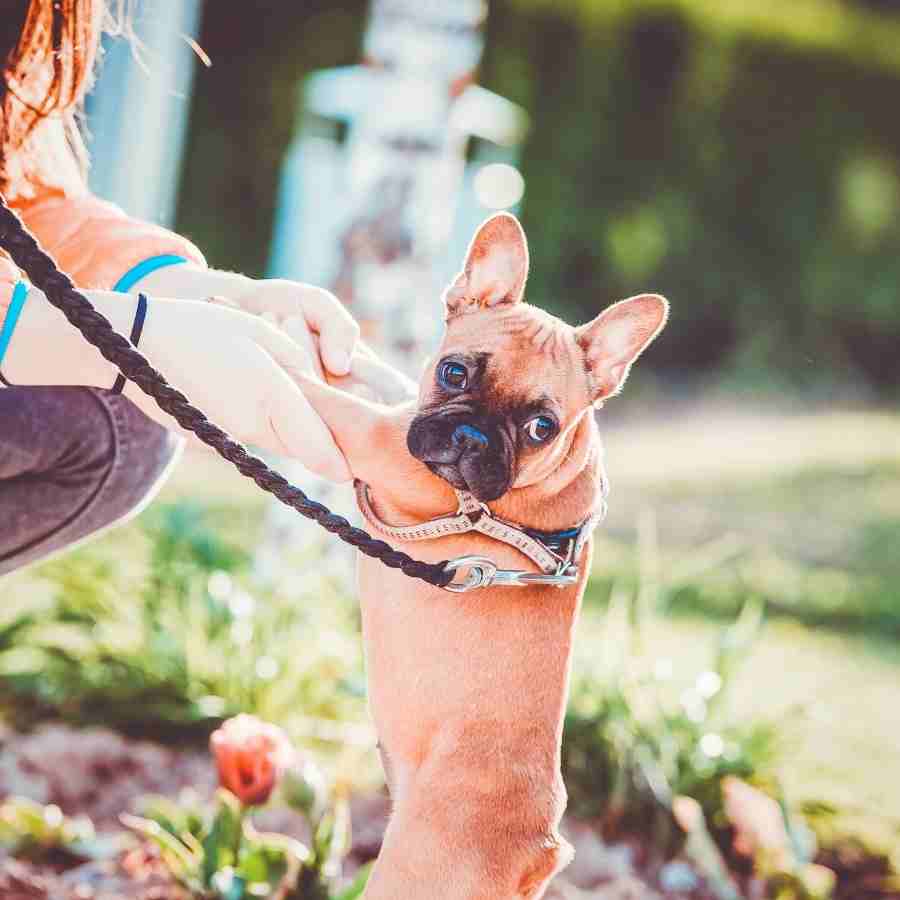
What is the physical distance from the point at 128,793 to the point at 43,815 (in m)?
0.44

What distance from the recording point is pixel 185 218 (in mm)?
10375

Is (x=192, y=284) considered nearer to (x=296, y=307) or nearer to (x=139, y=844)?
(x=296, y=307)

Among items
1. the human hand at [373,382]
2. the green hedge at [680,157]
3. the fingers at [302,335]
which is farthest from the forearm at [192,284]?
the green hedge at [680,157]

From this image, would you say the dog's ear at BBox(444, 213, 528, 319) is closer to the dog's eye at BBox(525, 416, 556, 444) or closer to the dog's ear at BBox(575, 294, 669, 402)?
the dog's ear at BBox(575, 294, 669, 402)

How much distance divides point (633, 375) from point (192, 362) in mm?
8861

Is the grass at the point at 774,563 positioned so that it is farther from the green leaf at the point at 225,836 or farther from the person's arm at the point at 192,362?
the person's arm at the point at 192,362

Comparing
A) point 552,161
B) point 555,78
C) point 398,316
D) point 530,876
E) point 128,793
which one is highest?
point 555,78

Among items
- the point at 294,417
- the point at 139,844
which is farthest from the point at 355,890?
the point at 294,417

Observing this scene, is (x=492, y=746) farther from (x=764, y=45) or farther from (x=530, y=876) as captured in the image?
(x=764, y=45)

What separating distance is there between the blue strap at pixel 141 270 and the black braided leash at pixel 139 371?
438mm

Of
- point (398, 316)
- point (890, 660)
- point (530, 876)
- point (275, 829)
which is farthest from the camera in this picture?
point (890, 660)

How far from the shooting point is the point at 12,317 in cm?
205

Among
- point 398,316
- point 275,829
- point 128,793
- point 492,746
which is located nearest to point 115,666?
point 128,793

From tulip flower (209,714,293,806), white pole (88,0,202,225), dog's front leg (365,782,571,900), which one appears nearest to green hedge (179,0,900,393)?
white pole (88,0,202,225)
